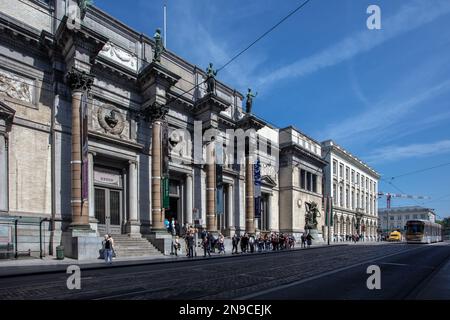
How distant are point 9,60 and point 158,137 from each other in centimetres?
1013

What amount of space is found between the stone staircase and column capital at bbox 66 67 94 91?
9.22 metres

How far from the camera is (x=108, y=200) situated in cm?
2684

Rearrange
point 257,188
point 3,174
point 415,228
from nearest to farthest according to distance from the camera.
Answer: point 3,174 → point 257,188 → point 415,228

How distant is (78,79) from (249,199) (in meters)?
20.0

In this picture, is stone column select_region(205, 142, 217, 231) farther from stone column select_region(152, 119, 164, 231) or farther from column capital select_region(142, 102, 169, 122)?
column capital select_region(142, 102, 169, 122)

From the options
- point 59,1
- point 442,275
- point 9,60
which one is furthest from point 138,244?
point 442,275

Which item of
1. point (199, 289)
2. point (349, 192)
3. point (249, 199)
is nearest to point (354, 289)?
point (199, 289)

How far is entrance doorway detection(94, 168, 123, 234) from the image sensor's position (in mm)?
26188

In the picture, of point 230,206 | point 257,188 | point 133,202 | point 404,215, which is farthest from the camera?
point 404,215

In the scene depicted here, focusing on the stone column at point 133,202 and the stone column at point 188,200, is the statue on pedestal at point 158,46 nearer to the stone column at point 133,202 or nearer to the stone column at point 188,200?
the stone column at point 133,202

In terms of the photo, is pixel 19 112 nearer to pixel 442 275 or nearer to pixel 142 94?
pixel 142 94

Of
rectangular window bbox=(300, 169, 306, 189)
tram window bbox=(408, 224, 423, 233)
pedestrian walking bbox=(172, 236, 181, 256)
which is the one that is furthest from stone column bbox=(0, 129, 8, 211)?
tram window bbox=(408, 224, 423, 233)

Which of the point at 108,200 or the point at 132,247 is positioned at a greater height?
the point at 108,200

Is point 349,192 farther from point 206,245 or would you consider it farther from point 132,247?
point 132,247
